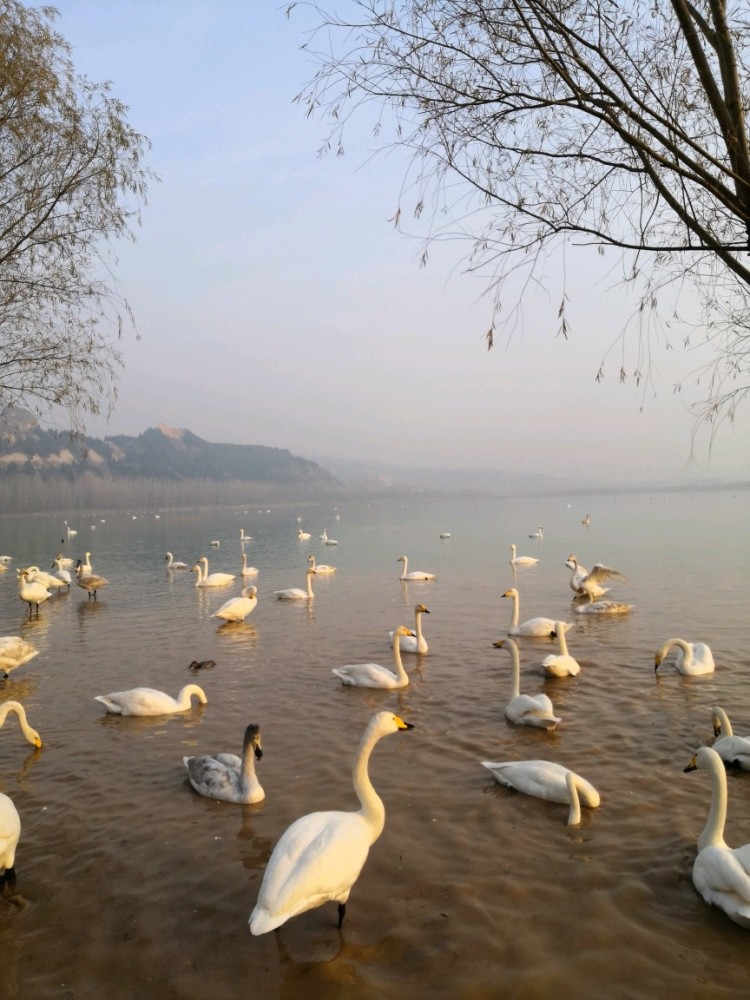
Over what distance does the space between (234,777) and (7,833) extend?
2371 millimetres

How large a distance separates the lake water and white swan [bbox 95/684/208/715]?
0.68ft

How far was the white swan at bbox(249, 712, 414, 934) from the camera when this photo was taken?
14.9 ft

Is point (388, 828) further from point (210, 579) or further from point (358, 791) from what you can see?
point (210, 579)

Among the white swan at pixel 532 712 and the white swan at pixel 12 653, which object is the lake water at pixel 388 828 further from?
the white swan at pixel 12 653

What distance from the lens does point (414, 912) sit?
5.32 meters

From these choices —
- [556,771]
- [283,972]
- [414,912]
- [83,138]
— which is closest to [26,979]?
[283,972]

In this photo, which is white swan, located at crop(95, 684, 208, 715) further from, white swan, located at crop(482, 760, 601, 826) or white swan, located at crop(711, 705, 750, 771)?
white swan, located at crop(711, 705, 750, 771)

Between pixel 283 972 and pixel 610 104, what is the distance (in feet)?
21.0

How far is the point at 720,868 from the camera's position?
16.9ft

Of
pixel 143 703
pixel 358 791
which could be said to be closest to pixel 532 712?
pixel 358 791

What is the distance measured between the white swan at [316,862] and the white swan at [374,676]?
6.32m

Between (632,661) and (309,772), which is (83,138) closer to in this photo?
(309,772)

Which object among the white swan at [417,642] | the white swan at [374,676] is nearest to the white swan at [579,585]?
the white swan at [417,642]

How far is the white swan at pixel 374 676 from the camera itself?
1164cm
